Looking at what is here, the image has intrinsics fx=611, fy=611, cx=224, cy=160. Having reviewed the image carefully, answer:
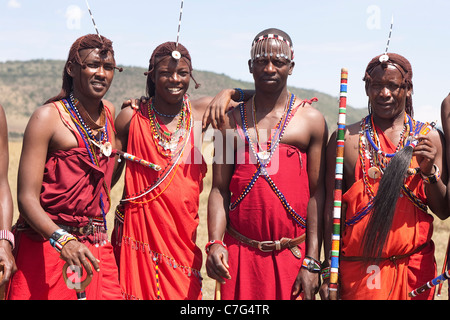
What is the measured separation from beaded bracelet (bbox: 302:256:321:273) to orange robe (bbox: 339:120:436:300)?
0.20 m

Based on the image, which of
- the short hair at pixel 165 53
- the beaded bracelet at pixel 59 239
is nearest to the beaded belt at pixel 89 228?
the beaded bracelet at pixel 59 239

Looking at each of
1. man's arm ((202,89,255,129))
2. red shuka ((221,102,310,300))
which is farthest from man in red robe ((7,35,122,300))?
red shuka ((221,102,310,300))

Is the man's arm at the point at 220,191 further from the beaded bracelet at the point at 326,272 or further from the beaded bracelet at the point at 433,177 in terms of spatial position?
the beaded bracelet at the point at 433,177

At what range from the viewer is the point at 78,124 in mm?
4867

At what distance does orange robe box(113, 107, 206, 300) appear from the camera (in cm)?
515

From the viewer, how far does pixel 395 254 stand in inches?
184

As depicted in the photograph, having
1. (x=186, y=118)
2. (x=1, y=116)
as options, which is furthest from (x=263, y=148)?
(x=1, y=116)

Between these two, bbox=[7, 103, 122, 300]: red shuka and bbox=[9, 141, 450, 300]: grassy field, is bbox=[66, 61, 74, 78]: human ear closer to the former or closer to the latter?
bbox=[7, 103, 122, 300]: red shuka

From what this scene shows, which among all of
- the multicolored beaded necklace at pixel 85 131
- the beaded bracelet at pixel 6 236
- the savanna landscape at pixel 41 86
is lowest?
the beaded bracelet at pixel 6 236

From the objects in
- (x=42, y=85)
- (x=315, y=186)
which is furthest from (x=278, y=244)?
(x=42, y=85)

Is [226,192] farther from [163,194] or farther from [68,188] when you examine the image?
[68,188]

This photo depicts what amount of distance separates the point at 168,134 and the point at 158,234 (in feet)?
2.87

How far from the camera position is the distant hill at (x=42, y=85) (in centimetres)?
9969
